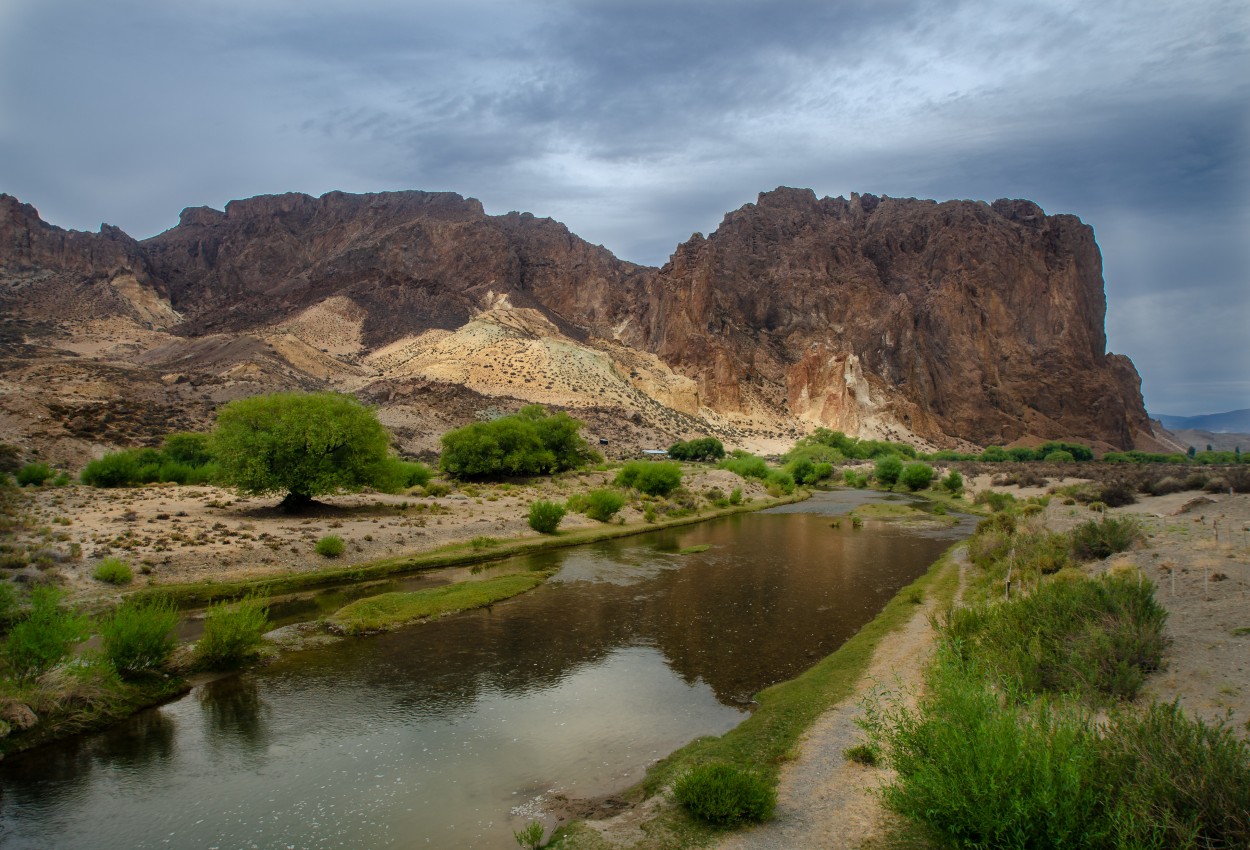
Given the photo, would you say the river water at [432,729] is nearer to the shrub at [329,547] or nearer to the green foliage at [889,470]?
the shrub at [329,547]

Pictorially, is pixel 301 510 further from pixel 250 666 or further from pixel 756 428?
pixel 756 428

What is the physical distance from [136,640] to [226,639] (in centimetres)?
171

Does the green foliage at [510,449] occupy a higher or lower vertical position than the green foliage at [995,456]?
higher

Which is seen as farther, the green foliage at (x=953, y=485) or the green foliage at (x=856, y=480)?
the green foliage at (x=856, y=480)

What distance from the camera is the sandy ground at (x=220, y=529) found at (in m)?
21.9

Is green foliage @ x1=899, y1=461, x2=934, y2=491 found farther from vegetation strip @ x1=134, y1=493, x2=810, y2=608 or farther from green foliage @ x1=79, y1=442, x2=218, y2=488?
green foliage @ x1=79, y1=442, x2=218, y2=488

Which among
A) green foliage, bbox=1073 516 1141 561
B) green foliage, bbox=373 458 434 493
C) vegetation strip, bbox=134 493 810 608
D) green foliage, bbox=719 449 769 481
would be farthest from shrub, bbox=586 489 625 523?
green foliage, bbox=719 449 769 481

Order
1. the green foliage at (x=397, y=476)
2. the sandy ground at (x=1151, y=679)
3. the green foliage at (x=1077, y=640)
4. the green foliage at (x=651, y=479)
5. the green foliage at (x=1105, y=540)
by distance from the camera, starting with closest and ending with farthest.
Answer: the sandy ground at (x=1151, y=679) → the green foliage at (x=1077, y=640) → the green foliage at (x=1105, y=540) → the green foliage at (x=397, y=476) → the green foliage at (x=651, y=479)

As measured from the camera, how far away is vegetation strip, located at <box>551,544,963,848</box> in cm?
838

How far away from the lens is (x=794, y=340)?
457 ft

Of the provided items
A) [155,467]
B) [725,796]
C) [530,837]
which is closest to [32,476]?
[155,467]

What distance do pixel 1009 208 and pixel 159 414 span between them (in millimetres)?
166841

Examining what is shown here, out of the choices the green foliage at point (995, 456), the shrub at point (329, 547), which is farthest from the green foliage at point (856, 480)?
the shrub at point (329, 547)

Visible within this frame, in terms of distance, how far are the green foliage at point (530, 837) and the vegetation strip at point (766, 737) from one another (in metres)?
0.20
